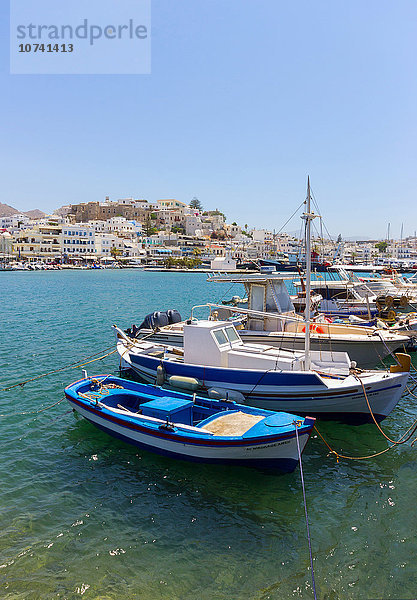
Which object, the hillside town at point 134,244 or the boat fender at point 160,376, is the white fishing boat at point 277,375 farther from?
the hillside town at point 134,244

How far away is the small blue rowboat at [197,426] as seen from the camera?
9.76 metres

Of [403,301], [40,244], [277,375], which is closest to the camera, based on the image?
[277,375]

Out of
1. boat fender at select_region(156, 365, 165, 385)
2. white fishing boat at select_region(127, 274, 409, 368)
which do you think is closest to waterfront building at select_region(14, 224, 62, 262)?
white fishing boat at select_region(127, 274, 409, 368)

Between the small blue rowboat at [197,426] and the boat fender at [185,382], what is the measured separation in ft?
4.01

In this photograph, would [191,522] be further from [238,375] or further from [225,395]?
[238,375]

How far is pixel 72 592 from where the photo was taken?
22.4ft

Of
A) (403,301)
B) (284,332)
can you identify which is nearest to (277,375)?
(284,332)

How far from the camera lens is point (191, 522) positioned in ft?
27.9

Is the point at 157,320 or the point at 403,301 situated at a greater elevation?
the point at 403,301

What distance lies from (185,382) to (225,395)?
64.3 inches

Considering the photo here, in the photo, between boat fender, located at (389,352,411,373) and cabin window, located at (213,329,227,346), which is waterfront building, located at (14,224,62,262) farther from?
A: boat fender, located at (389,352,411,373)

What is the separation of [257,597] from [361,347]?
44.2 feet

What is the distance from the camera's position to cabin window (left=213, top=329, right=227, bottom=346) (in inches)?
589

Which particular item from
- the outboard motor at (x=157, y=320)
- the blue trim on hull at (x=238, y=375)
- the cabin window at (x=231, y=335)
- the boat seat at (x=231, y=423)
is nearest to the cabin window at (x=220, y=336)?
the cabin window at (x=231, y=335)
